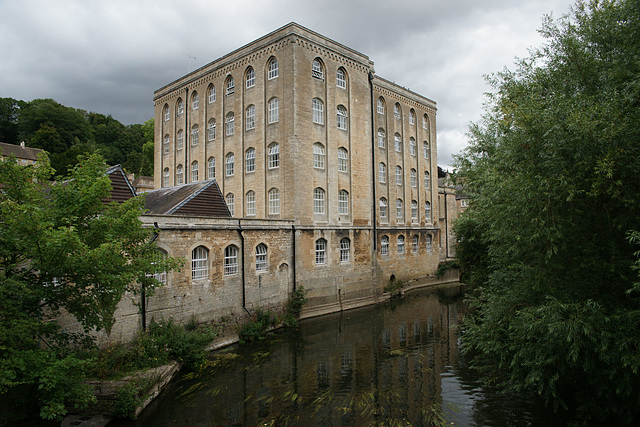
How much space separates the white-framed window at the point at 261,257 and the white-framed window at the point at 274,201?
12.9 feet

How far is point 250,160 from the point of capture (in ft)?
83.9

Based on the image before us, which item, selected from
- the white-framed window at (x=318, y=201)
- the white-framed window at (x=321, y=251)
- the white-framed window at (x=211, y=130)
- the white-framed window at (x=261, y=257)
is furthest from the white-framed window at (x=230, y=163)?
the white-framed window at (x=261, y=257)

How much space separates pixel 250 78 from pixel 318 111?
521 centimetres

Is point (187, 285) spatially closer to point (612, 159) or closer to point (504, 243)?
point (504, 243)

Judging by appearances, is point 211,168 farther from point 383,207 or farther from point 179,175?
point 383,207

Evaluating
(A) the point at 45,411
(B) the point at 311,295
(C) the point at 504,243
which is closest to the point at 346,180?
(B) the point at 311,295

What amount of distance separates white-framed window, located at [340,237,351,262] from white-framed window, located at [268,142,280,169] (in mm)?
6604

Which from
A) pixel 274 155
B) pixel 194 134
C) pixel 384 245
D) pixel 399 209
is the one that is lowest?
pixel 384 245

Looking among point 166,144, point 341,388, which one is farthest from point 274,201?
point 166,144

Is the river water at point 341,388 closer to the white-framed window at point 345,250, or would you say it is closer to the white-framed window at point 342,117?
the white-framed window at point 345,250

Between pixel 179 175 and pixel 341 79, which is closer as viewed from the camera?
pixel 341 79

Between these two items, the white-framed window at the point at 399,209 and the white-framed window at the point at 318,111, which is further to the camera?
the white-framed window at the point at 399,209

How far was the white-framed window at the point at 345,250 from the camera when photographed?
83.4ft

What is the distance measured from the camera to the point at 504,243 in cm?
1141
